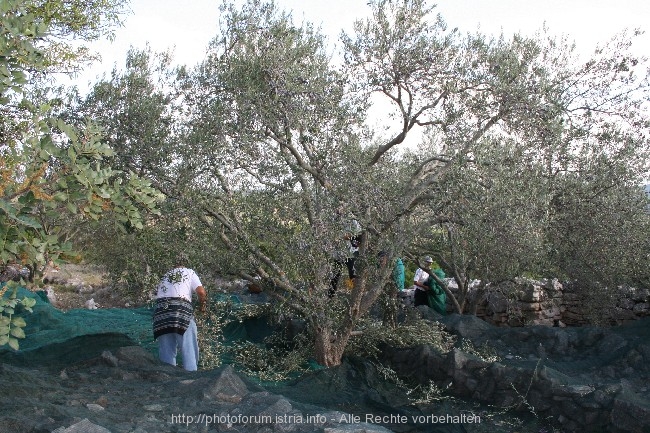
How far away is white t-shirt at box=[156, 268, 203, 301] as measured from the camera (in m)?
7.93

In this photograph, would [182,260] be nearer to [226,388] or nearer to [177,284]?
[177,284]

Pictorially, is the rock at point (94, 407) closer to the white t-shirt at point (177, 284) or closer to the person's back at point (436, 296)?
the white t-shirt at point (177, 284)

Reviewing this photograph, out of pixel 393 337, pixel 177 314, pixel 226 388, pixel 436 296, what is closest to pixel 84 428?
pixel 226 388

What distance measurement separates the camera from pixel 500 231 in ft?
26.4

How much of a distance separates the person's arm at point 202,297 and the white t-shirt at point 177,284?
11 cm

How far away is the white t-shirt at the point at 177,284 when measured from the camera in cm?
793

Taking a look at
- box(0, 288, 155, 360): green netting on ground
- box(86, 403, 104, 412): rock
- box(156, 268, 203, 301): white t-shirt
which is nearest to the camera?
box(86, 403, 104, 412): rock

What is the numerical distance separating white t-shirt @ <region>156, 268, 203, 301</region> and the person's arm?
0.11 meters

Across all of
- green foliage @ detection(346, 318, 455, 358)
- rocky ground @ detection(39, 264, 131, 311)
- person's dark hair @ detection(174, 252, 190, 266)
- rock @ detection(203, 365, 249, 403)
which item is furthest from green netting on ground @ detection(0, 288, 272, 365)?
rocky ground @ detection(39, 264, 131, 311)

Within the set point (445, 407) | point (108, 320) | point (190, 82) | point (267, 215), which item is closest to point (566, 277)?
point (445, 407)

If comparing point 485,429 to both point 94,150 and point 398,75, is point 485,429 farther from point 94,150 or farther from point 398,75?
point 94,150

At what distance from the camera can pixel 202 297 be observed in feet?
27.0

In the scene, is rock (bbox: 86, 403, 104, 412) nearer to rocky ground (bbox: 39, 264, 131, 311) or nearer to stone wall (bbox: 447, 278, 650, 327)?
stone wall (bbox: 447, 278, 650, 327)

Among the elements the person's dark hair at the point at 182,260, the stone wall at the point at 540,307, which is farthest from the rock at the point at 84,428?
the stone wall at the point at 540,307
